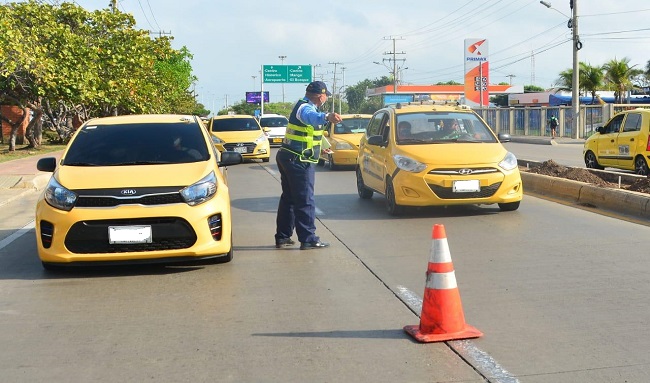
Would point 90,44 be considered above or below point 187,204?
above

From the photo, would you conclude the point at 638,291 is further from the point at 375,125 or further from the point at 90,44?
the point at 90,44

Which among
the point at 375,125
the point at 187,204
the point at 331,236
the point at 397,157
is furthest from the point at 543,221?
the point at 187,204

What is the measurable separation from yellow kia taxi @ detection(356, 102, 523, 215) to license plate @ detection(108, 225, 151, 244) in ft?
15.5

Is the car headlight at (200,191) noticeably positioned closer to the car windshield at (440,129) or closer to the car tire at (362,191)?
the car windshield at (440,129)

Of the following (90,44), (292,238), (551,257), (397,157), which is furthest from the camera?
(90,44)

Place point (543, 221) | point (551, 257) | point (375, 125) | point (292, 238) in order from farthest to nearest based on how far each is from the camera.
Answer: point (375, 125), point (543, 221), point (292, 238), point (551, 257)

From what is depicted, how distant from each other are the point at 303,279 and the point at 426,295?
2.18 m

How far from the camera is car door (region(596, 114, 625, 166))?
18719mm

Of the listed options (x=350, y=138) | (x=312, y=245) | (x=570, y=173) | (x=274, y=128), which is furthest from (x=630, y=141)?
(x=274, y=128)

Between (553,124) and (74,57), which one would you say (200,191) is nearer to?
(74,57)

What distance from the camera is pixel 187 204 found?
756 centimetres

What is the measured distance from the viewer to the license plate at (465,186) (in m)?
10.9

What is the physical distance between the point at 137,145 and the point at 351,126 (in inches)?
565

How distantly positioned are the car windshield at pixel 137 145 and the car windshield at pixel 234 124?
17.8 m
